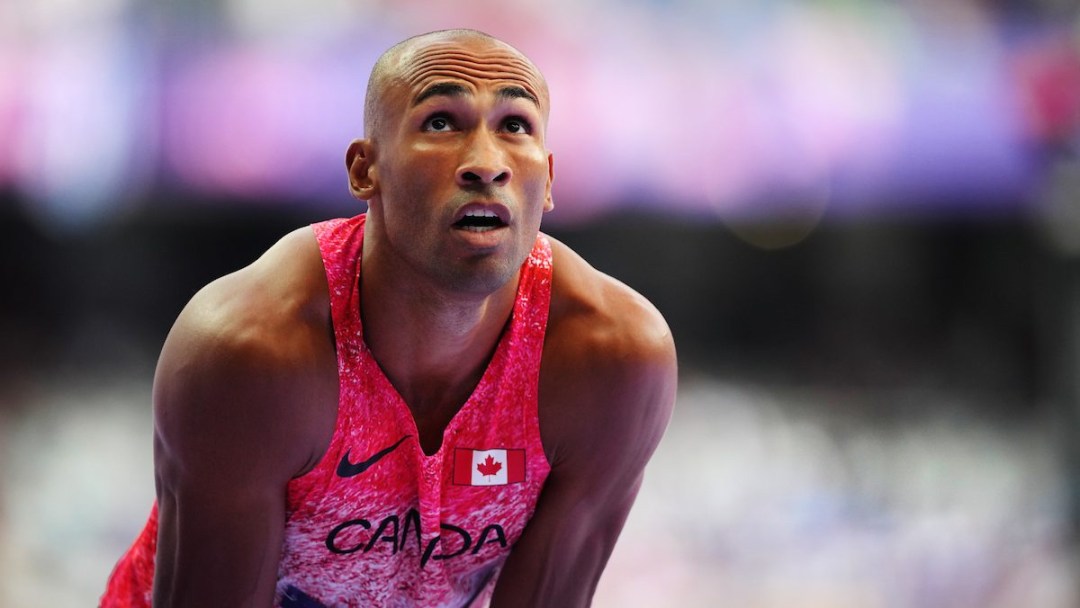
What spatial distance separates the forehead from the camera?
2.18 meters

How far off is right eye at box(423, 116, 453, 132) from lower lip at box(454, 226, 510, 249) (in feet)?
0.61

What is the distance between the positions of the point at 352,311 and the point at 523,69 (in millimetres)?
534

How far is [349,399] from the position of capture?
2252 mm

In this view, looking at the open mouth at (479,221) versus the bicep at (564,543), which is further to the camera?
the bicep at (564,543)

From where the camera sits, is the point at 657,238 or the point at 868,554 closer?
the point at 868,554

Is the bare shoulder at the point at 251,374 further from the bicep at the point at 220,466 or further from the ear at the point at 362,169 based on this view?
the ear at the point at 362,169

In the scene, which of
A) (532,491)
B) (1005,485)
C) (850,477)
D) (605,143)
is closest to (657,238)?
(605,143)

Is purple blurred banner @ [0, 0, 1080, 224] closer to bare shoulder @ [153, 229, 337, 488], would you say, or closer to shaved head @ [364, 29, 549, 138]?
shaved head @ [364, 29, 549, 138]

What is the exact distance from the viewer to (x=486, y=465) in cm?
239

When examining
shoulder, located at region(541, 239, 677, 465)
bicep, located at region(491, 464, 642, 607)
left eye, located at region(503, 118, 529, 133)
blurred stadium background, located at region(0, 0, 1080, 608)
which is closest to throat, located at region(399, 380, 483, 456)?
shoulder, located at region(541, 239, 677, 465)

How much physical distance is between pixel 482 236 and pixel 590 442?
0.53 metres

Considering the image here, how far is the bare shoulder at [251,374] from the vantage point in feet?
6.98

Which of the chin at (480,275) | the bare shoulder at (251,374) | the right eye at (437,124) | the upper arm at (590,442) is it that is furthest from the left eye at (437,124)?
the upper arm at (590,442)

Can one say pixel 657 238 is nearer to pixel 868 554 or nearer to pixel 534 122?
pixel 868 554
